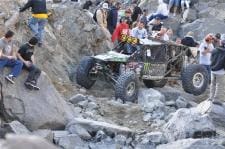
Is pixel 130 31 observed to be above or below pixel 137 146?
above

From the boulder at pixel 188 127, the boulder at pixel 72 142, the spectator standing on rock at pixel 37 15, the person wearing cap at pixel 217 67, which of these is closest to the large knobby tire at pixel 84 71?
the spectator standing on rock at pixel 37 15

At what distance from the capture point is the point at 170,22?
24.9 m

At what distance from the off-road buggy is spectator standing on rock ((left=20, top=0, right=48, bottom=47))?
56.0 inches

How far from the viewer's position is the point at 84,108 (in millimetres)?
12781

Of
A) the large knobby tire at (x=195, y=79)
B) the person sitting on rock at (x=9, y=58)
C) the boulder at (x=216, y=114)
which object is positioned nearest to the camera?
the person sitting on rock at (x=9, y=58)

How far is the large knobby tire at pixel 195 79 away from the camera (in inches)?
602

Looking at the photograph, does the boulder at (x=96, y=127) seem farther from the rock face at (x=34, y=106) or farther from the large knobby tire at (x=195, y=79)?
the large knobby tire at (x=195, y=79)

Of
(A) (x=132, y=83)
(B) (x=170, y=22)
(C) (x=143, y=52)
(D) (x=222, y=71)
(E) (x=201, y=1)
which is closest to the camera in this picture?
(D) (x=222, y=71)

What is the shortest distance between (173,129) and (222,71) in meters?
2.19

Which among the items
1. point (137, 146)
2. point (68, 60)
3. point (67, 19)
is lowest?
point (137, 146)

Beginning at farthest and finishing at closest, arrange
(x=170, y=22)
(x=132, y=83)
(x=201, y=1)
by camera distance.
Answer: (x=201, y=1) → (x=170, y=22) → (x=132, y=83)

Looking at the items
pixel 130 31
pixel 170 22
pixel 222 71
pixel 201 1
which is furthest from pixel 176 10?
pixel 222 71

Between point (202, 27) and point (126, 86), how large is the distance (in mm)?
12431

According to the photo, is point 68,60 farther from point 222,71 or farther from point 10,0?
point 222,71
